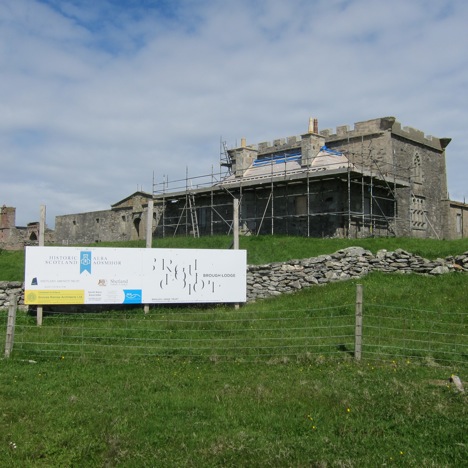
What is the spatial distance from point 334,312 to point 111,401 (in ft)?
24.0

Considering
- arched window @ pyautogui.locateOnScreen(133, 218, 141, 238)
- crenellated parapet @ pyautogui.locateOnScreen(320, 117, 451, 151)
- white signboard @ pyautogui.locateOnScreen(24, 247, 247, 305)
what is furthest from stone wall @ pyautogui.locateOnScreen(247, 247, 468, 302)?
arched window @ pyautogui.locateOnScreen(133, 218, 141, 238)

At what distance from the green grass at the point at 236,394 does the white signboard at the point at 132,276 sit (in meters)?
0.96

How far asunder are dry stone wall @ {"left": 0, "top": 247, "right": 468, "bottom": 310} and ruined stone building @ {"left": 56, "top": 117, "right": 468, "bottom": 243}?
7.60 metres

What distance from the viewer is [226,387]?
844cm

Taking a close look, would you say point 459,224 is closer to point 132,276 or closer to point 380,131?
point 380,131

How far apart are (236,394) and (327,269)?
10839 millimetres

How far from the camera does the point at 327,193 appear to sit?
27.9 m

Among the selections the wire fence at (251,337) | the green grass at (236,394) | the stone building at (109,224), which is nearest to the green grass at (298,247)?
the green grass at (236,394)

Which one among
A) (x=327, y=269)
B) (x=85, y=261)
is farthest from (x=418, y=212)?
(x=85, y=261)

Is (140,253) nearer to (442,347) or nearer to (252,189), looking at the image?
(442,347)

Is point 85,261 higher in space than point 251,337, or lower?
higher

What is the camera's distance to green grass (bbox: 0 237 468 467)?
243 inches

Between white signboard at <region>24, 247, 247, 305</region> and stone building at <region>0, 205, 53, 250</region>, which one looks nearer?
white signboard at <region>24, 247, 247, 305</region>

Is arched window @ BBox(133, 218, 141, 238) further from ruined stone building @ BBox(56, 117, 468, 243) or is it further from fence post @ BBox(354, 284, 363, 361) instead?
fence post @ BBox(354, 284, 363, 361)
